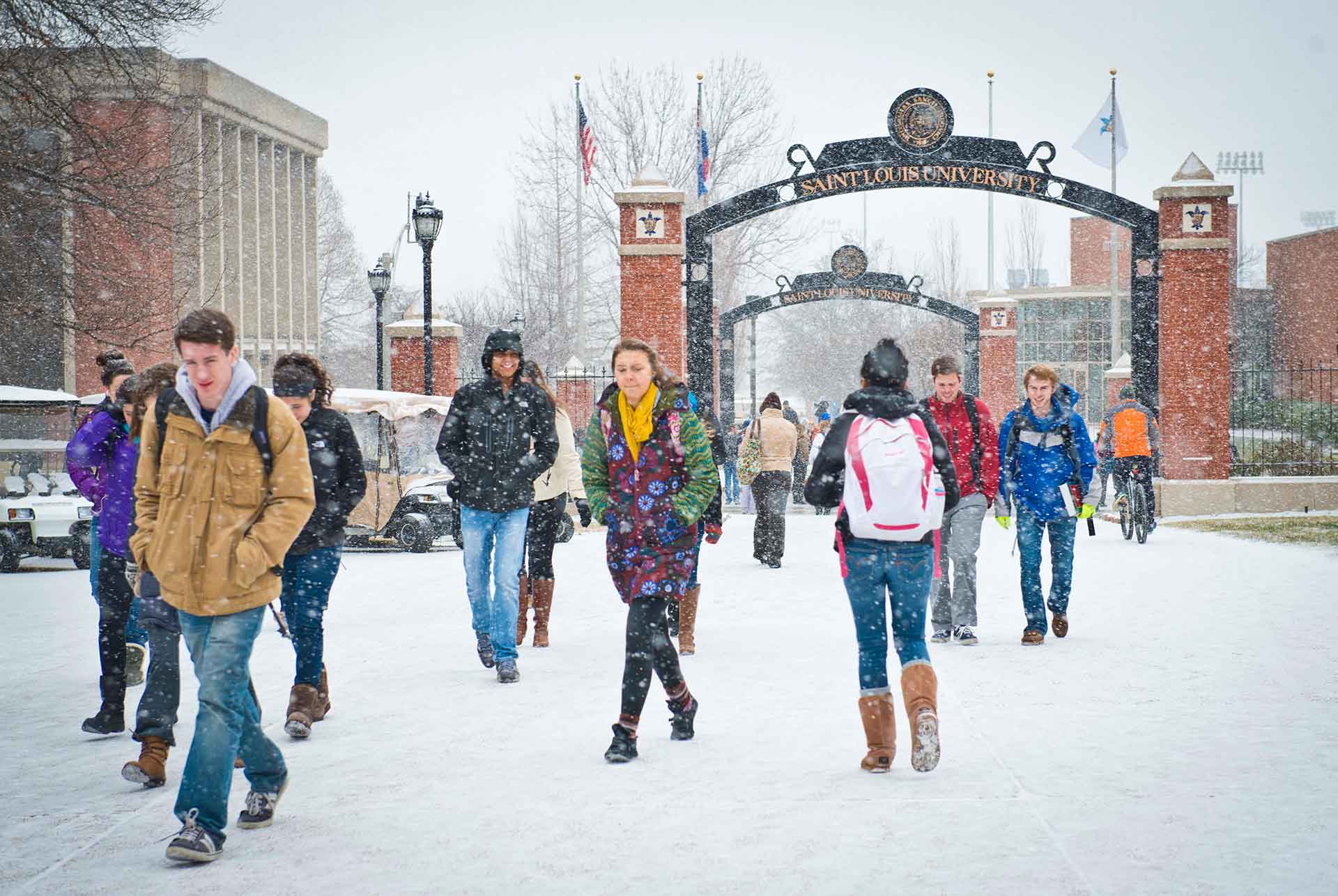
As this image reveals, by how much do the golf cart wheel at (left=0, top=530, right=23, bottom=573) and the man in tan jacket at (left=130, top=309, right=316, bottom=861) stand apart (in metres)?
11.8

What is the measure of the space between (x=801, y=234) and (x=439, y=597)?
119 ft

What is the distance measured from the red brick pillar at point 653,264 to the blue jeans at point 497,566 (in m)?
10.6

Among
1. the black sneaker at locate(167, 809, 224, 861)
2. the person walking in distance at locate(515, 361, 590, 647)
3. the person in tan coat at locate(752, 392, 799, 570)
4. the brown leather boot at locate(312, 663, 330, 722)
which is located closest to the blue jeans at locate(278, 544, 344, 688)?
the brown leather boot at locate(312, 663, 330, 722)

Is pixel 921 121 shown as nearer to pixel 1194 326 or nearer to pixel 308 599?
pixel 1194 326

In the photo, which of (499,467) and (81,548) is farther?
(81,548)

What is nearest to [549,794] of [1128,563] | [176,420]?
[176,420]

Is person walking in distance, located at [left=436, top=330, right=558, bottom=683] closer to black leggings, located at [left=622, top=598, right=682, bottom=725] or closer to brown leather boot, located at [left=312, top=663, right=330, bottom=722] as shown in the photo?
brown leather boot, located at [left=312, top=663, right=330, bottom=722]

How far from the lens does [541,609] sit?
887 cm

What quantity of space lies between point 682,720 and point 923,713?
1181 millimetres

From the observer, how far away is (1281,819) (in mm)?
4773

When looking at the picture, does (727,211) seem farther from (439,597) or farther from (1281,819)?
(1281,819)

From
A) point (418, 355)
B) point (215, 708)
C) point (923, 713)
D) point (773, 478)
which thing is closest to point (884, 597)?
point (923, 713)

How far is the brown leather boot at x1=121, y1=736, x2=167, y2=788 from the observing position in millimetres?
5387

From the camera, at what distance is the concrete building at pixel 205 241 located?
81.6 feet
